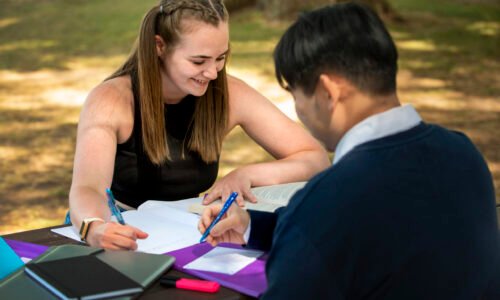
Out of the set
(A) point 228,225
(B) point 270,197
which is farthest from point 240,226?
(B) point 270,197

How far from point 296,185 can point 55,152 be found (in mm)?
4029

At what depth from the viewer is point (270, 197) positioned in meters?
2.66

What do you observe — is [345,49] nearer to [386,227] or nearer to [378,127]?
[378,127]

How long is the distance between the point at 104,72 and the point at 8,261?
285 inches

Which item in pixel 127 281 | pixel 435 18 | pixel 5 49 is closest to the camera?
pixel 127 281

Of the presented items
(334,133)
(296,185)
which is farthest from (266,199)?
(334,133)

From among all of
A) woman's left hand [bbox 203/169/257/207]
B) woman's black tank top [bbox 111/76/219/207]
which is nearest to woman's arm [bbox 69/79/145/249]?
woman's black tank top [bbox 111/76/219/207]

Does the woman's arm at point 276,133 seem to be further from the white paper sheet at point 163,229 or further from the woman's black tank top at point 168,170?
the white paper sheet at point 163,229

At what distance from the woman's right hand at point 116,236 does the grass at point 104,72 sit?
2892mm

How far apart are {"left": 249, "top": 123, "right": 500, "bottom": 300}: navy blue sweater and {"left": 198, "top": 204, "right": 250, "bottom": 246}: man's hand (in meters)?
0.52

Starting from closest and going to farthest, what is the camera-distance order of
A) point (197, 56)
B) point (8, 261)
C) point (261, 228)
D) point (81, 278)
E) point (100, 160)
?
point (81, 278)
point (8, 261)
point (261, 228)
point (100, 160)
point (197, 56)

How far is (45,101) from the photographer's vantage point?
7930 mm

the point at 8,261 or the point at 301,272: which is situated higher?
the point at 301,272

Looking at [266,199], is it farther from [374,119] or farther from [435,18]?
[435,18]
